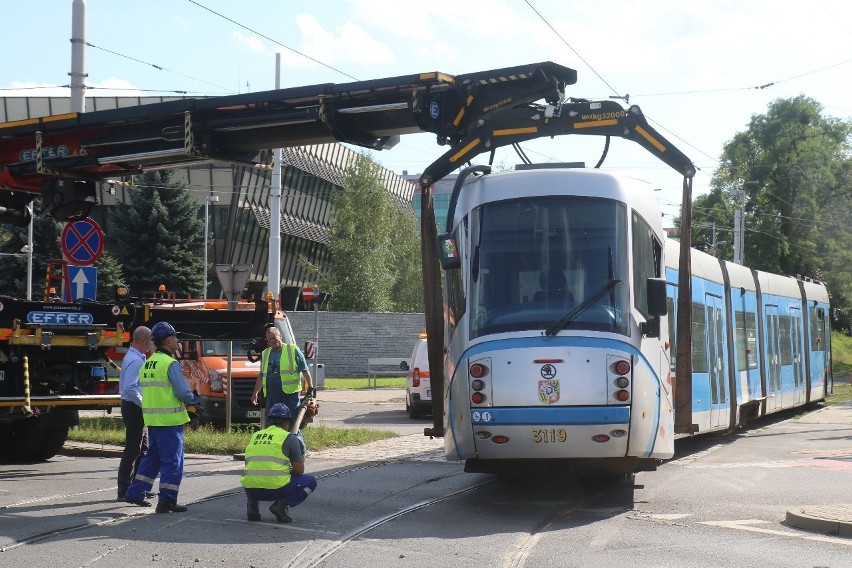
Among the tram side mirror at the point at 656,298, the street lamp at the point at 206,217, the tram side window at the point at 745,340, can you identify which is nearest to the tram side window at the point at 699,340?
the tram side window at the point at 745,340

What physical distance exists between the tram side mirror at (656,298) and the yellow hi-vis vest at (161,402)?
4372mm

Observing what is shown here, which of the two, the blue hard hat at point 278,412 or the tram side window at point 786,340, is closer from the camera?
the blue hard hat at point 278,412

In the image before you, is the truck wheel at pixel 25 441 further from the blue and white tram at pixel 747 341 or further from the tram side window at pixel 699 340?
the tram side window at pixel 699 340

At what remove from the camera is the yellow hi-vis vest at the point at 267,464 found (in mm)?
10477

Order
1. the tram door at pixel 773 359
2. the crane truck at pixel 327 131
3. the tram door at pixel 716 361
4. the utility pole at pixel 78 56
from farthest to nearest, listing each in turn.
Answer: the tram door at pixel 773 359 → the utility pole at pixel 78 56 → the tram door at pixel 716 361 → the crane truck at pixel 327 131

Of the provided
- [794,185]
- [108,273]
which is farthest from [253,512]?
[794,185]

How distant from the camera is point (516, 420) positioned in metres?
11.1

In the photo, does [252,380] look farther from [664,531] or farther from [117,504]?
[664,531]

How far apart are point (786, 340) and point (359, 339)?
26758 mm

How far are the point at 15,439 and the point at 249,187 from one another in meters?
51.4

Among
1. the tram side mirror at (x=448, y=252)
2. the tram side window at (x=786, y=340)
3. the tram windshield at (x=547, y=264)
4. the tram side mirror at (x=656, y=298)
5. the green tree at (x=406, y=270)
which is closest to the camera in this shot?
the tram windshield at (x=547, y=264)

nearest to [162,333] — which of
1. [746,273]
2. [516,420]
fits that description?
[516,420]

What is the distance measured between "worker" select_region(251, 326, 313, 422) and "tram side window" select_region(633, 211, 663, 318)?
4335mm

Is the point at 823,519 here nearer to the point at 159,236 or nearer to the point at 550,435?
the point at 550,435
